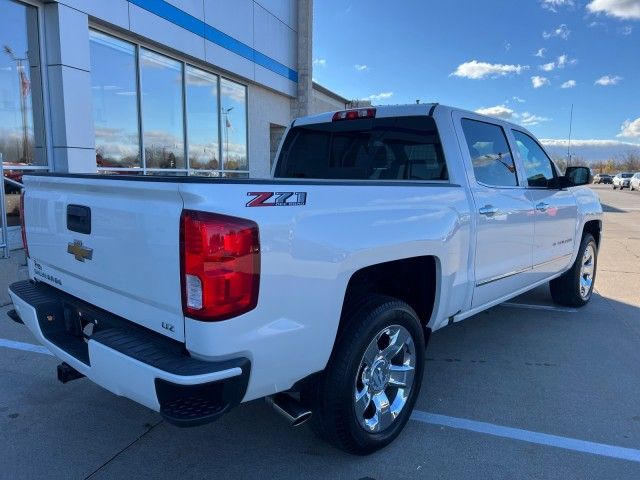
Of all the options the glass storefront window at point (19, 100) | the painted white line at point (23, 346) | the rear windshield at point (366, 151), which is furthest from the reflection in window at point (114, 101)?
the rear windshield at point (366, 151)

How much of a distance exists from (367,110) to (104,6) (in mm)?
6423

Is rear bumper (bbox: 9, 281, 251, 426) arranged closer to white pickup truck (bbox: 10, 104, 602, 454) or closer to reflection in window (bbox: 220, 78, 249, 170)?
white pickup truck (bbox: 10, 104, 602, 454)

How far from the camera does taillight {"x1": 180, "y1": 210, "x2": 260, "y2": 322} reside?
1.98m

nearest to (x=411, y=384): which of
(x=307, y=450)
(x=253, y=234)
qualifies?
(x=307, y=450)

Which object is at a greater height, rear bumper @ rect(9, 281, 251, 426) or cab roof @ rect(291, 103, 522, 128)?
cab roof @ rect(291, 103, 522, 128)

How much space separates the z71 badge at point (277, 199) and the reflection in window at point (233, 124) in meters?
10.7

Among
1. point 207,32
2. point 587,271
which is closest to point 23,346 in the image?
point 587,271

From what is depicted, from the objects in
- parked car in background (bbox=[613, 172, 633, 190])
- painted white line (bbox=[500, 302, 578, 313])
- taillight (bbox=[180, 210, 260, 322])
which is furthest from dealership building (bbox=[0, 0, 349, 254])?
parked car in background (bbox=[613, 172, 633, 190])

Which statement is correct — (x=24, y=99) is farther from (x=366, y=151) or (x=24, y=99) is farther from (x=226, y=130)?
(x=366, y=151)

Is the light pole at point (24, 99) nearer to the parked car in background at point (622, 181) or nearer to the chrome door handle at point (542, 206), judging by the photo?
the chrome door handle at point (542, 206)

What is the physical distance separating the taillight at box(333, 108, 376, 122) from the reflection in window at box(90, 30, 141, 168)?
596cm

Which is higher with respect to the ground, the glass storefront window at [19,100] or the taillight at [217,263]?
the glass storefront window at [19,100]

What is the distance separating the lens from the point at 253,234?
2.03 meters

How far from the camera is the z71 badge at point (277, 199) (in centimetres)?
208
